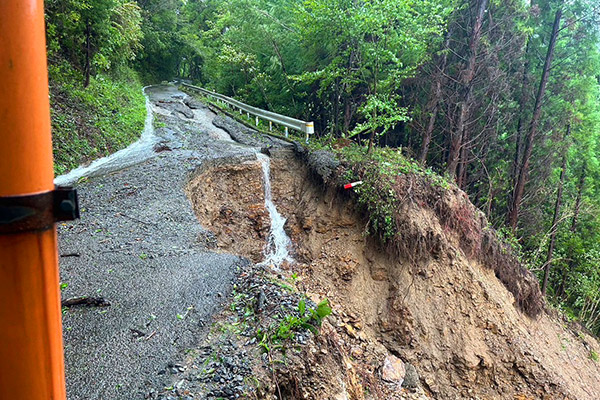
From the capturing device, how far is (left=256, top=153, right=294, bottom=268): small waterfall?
35.3 ft

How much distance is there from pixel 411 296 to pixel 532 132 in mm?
8887

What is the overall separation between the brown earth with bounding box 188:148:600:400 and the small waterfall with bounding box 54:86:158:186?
276cm

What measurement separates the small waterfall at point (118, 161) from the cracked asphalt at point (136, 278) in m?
0.51

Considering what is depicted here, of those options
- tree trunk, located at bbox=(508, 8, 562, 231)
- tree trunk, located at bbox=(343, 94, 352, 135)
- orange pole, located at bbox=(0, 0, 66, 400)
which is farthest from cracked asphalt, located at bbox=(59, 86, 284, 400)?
tree trunk, located at bbox=(508, 8, 562, 231)

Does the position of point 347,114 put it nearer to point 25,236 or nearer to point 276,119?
point 276,119

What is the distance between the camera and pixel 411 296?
9695 mm

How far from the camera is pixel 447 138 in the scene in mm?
14641

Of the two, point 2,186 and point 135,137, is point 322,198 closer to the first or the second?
point 135,137

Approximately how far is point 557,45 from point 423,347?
42.9 ft

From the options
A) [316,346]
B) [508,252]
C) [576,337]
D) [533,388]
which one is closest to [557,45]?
[508,252]

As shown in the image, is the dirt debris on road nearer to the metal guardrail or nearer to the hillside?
the hillside

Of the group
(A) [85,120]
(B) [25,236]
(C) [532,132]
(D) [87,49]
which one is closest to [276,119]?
(A) [85,120]

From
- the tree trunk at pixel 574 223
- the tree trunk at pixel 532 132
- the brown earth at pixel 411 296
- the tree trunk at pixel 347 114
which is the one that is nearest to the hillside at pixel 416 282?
the brown earth at pixel 411 296

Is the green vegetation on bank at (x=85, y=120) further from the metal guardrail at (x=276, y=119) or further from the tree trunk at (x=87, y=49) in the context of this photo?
the metal guardrail at (x=276, y=119)
